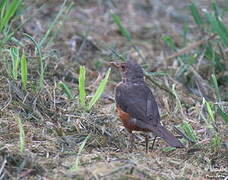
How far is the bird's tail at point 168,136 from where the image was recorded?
15.7 ft

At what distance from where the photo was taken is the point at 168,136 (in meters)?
4.90

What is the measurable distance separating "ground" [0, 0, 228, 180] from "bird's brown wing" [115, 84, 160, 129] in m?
0.25

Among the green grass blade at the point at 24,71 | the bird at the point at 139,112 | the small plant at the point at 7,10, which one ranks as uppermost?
the small plant at the point at 7,10

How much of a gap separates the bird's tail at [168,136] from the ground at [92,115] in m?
0.14

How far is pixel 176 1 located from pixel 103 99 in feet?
13.7

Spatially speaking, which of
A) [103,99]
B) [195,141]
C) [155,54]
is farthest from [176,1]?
[195,141]

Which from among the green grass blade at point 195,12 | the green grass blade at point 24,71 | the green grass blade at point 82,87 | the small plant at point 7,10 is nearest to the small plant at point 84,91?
the green grass blade at point 82,87

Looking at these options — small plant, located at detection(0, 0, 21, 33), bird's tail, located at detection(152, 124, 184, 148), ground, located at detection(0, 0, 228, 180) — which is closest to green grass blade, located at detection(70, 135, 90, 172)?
ground, located at detection(0, 0, 228, 180)

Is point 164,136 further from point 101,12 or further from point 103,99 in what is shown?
point 101,12

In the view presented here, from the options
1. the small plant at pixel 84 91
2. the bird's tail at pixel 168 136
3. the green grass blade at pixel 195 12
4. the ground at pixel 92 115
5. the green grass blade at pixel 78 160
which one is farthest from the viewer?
the green grass blade at pixel 195 12

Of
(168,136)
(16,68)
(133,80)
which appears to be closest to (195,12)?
(133,80)

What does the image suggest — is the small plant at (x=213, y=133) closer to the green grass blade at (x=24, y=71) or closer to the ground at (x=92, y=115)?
the ground at (x=92, y=115)

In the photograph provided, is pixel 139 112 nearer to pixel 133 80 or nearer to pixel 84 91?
pixel 84 91

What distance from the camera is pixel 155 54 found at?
8266mm
